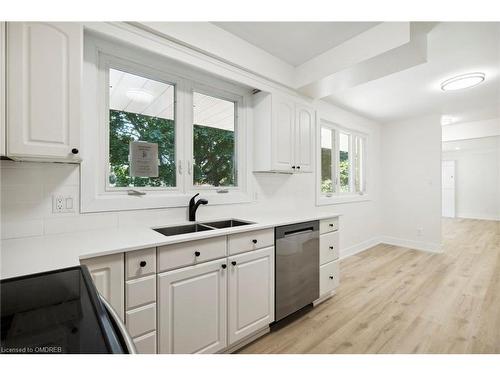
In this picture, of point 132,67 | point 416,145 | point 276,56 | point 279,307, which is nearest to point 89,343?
point 279,307

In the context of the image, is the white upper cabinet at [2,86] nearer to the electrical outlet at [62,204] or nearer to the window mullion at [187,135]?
the electrical outlet at [62,204]

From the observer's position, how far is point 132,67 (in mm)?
1814

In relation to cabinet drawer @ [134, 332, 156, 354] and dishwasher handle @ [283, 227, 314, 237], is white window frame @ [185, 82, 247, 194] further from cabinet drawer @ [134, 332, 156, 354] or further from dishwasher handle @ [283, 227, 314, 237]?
cabinet drawer @ [134, 332, 156, 354]

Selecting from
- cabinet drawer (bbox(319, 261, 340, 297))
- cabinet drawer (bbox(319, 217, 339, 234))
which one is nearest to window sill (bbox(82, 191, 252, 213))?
cabinet drawer (bbox(319, 217, 339, 234))

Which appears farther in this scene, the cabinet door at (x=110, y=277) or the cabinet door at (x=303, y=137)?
the cabinet door at (x=303, y=137)

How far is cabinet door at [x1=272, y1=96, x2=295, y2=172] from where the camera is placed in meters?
2.41

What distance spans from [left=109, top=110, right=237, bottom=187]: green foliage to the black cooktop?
1.07 m

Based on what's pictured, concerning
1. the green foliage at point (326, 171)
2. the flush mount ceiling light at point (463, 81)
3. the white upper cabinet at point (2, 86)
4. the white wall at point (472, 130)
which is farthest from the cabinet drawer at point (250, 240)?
the white wall at point (472, 130)

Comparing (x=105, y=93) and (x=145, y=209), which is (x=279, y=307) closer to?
(x=145, y=209)

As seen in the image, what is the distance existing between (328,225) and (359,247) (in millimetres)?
2185

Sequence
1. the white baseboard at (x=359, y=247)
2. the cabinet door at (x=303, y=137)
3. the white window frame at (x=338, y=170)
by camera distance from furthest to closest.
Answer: the white baseboard at (x=359, y=247), the white window frame at (x=338, y=170), the cabinet door at (x=303, y=137)

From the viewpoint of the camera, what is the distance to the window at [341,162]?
144 inches

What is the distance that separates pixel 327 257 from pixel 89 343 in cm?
227

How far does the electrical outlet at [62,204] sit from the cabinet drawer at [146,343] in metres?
0.91
